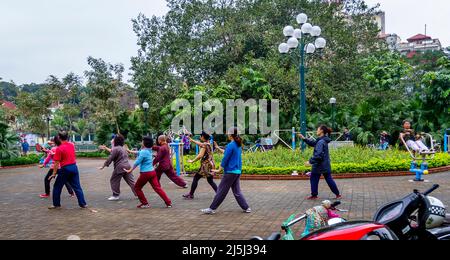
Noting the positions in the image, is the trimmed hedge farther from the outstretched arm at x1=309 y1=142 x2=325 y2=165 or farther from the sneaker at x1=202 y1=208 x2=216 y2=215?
the sneaker at x1=202 y1=208 x2=216 y2=215

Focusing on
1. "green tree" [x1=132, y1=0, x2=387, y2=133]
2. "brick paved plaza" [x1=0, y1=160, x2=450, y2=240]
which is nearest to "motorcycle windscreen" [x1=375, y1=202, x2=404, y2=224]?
"brick paved plaza" [x1=0, y1=160, x2=450, y2=240]

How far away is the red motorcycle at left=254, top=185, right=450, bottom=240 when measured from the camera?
2863 mm

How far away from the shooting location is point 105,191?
11484 millimetres

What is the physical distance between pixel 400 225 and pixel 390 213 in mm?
158

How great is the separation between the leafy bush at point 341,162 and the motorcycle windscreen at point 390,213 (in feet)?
31.8

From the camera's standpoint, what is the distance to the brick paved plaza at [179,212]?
647cm

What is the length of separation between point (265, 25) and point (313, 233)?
26174mm

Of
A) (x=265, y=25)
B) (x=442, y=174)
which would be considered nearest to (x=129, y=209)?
(x=442, y=174)

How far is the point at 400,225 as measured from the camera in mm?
3270

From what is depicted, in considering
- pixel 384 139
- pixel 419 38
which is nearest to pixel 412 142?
pixel 384 139

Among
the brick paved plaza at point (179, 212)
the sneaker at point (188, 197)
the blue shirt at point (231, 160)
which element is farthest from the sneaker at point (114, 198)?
the blue shirt at point (231, 160)

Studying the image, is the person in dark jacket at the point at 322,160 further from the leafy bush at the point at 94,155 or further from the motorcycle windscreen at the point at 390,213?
the leafy bush at the point at 94,155

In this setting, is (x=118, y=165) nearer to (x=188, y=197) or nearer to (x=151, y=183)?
(x=151, y=183)
